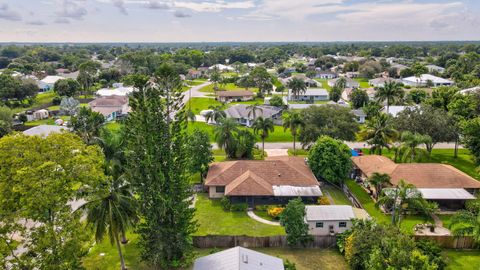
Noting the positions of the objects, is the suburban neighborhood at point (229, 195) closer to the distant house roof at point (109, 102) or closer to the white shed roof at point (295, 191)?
the white shed roof at point (295, 191)

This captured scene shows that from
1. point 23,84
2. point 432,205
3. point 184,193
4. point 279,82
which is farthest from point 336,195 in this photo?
point 279,82

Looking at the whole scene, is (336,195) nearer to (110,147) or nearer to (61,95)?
(110,147)

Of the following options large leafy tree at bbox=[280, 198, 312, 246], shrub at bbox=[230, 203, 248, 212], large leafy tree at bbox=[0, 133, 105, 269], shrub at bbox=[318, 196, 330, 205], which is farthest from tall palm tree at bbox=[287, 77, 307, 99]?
large leafy tree at bbox=[0, 133, 105, 269]

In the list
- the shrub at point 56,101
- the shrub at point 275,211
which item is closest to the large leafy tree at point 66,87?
the shrub at point 56,101

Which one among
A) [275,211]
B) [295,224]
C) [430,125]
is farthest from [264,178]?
[430,125]

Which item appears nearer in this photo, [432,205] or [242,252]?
[242,252]

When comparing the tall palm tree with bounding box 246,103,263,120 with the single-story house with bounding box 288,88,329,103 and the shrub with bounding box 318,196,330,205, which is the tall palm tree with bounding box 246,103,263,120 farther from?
the shrub with bounding box 318,196,330,205
